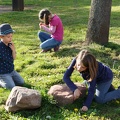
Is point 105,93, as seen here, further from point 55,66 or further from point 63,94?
point 55,66

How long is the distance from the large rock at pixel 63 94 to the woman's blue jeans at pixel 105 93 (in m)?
0.21

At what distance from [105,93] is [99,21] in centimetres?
312

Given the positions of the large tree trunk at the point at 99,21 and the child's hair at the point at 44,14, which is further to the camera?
the large tree trunk at the point at 99,21

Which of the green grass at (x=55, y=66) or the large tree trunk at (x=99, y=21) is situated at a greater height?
the large tree trunk at (x=99, y=21)

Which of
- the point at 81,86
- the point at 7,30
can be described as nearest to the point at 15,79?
the point at 7,30

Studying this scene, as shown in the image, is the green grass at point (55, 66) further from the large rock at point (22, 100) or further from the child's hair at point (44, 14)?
the child's hair at point (44, 14)

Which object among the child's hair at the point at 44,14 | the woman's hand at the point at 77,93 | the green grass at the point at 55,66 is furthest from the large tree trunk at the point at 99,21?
the woman's hand at the point at 77,93

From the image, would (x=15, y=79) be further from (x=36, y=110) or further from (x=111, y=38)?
(x=111, y=38)

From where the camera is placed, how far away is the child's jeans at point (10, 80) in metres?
4.95

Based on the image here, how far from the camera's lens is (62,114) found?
4.16 m

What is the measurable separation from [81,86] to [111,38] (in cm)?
430

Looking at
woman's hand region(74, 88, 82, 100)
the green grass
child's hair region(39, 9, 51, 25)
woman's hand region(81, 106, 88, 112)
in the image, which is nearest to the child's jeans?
the green grass

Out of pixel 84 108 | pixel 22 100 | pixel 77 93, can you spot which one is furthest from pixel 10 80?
pixel 84 108

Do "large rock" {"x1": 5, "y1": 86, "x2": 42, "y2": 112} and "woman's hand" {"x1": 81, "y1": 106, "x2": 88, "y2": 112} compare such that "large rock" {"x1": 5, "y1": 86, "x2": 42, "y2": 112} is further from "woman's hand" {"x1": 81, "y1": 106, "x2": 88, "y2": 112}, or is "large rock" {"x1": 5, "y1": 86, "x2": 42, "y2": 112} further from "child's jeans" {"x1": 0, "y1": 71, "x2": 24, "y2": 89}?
"child's jeans" {"x1": 0, "y1": 71, "x2": 24, "y2": 89}
